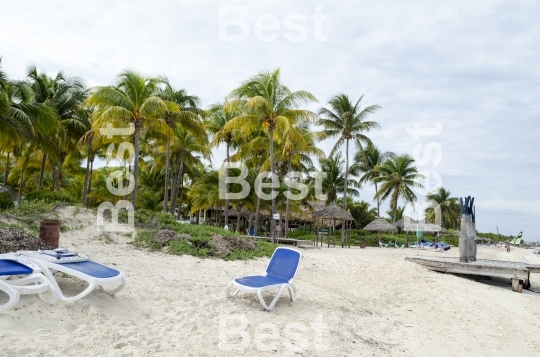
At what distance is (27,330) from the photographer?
12.8 feet

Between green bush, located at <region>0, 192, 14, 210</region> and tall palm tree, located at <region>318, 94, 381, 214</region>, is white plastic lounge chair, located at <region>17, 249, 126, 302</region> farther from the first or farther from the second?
tall palm tree, located at <region>318, 94, 381, 214</region>

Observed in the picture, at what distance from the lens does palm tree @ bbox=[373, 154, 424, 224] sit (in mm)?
33031

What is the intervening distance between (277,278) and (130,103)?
11.8 metres

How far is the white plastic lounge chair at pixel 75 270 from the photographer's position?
15.2 ft

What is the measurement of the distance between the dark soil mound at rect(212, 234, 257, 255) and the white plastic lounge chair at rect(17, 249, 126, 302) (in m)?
5.37

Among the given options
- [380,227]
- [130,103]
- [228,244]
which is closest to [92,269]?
[228,244]

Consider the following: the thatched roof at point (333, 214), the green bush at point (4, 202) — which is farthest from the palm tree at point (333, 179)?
the green bush at point (4, 202)

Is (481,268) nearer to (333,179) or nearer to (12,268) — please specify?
Answer: (12,268)

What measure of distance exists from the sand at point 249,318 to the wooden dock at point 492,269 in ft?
4.44

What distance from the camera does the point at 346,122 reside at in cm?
2772

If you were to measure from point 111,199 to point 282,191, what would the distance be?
15062 millimetres

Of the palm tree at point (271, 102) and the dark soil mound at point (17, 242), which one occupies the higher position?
the palm tree at point (271, 102)

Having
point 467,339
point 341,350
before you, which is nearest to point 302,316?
point 341,350

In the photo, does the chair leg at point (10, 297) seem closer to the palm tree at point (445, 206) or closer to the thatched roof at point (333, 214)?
the thatched roof at point (333, 214)
